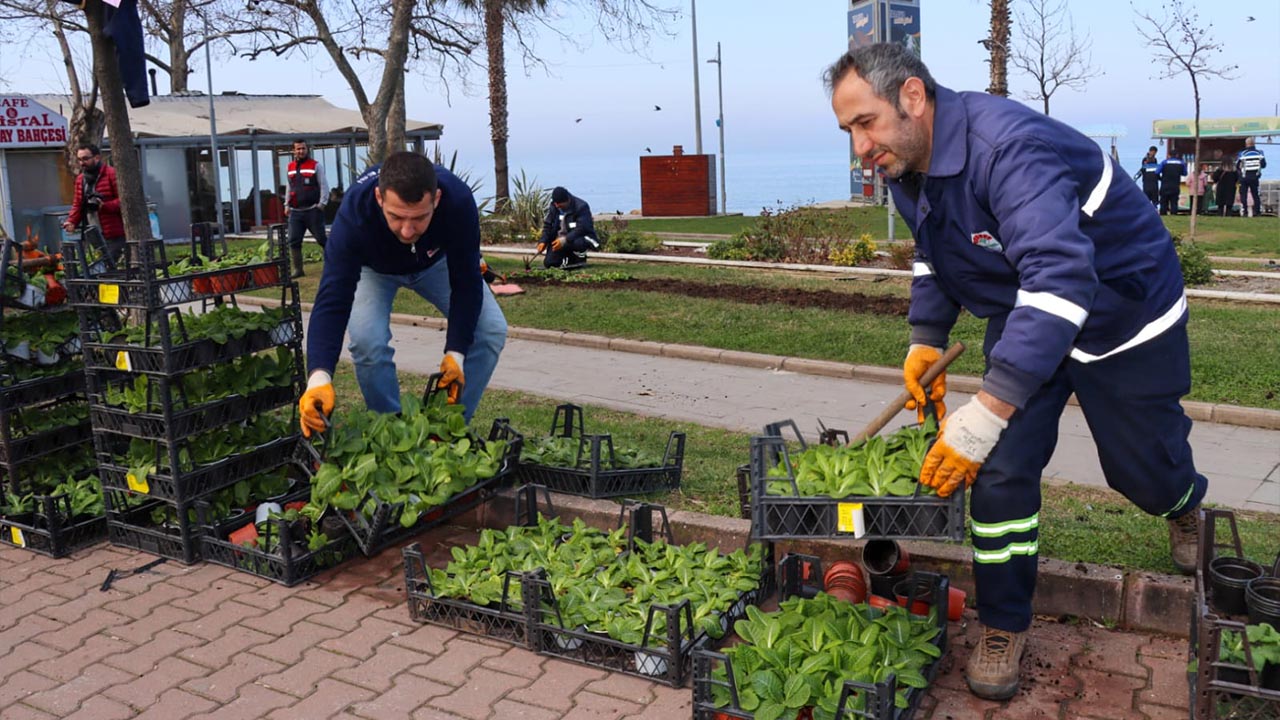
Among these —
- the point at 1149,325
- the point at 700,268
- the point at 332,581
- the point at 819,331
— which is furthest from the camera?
the point at 700,268

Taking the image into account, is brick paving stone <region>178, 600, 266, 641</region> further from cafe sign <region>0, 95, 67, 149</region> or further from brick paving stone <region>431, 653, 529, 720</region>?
cafe sign <region>0, 95, 67, 149</region>

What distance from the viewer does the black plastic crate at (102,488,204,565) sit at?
5129mm

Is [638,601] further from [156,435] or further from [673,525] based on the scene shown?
[156,435]

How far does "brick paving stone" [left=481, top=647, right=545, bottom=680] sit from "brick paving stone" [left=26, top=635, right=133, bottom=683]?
1.44 m

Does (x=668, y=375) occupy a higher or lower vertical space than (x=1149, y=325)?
lower

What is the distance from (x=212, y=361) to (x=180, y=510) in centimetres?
69

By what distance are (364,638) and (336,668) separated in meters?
0.26

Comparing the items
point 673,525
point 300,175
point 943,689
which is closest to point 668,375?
point 673,525

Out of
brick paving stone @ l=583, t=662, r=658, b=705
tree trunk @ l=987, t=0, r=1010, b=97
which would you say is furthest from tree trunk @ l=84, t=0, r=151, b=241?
tree trunk @ l=987, t=0, r=1010, b=97

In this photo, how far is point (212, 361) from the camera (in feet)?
16.4

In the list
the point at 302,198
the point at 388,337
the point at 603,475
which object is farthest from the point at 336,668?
the point at 302,198

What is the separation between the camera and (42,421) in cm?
573

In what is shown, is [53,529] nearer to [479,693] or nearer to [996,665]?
[479,693]

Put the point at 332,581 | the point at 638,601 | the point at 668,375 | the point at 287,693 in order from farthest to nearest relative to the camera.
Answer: the point at 668,375
the point at 332,581
the point at 638,601
the point at 287,693
